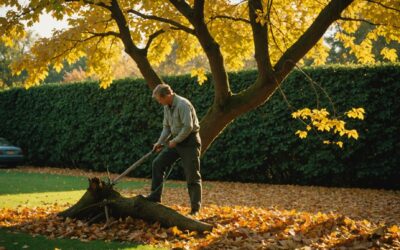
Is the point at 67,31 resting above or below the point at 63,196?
above

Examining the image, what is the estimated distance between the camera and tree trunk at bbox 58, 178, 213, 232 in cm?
702

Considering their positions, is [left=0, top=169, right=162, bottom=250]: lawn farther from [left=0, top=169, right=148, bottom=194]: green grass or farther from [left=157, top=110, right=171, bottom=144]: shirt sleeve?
[left=157, top=110, right=171, bottom=144]: shirt sleeve

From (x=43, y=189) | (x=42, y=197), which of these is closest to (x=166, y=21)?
(x=42, y=197)

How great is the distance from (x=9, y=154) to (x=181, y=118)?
648 inches

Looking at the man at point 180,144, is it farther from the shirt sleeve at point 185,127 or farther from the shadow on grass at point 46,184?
the shadow on grass at point 46,184

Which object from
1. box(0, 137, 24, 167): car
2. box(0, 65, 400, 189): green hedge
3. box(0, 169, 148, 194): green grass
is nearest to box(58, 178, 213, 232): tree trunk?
box(0, 65, 400, 189): green hedge

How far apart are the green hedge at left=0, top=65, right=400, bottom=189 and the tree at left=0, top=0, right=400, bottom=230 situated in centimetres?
169

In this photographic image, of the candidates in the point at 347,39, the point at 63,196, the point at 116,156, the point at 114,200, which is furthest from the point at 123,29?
the point at 116,156

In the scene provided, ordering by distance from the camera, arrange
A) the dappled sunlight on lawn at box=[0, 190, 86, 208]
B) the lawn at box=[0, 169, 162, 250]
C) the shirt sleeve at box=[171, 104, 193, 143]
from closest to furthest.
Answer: the lawn at box=[0, 169, 162, 250], the shirt sleeve at box=[171, 104, 193, 143], the dappled sunlight on lawn at box=[0, 190, 86, 208]

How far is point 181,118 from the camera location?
730 cm

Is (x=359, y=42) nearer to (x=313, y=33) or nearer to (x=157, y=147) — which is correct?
(x=313, y=33)

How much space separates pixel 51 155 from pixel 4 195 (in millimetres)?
Answer: 9681

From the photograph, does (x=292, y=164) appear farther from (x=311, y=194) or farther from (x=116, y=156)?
(x=116, y=156)

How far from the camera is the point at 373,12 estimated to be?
9.02 m
